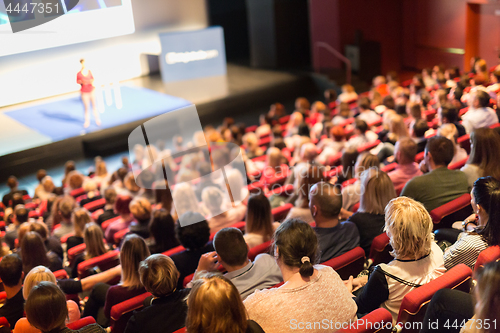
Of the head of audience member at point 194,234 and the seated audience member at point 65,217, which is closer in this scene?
the head of audience member at point 194,234

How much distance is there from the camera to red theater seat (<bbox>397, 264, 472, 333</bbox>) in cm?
192

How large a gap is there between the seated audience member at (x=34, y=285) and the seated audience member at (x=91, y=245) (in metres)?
0.85

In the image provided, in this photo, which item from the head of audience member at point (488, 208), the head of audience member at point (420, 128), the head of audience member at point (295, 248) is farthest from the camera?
the head of audience member at point (420, 128)

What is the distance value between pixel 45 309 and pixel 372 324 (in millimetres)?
1427

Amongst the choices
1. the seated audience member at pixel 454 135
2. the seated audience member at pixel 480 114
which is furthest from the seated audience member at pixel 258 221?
the seated audience member at pixel 480 114

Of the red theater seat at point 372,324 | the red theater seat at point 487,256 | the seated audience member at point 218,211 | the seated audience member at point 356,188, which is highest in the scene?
the red theater seat at point 487,256

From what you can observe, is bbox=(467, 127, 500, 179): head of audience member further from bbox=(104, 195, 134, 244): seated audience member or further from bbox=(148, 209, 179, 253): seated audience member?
bbox=(104, 195, 134, 244): seated audience member

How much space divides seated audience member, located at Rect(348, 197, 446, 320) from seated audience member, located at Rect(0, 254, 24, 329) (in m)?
2.04

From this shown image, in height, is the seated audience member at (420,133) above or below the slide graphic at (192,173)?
above

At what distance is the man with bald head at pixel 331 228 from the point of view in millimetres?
2695

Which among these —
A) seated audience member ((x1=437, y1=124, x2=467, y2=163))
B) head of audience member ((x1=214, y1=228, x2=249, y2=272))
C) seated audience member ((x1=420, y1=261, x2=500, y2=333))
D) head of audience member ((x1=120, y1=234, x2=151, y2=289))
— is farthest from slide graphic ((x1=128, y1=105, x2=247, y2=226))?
seated audience member ((x1=437, y1=124, x2=467, y2=163))

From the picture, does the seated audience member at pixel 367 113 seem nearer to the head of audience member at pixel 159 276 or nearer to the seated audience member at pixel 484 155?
the seated audience member at pixel 484 155

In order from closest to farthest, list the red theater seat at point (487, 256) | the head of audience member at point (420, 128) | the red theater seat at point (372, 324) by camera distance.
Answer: the red theater seat at point (372, 324), the red theater seat at point (487, 256), the head of audience member at point (420, 128)

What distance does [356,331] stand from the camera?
176 cm
